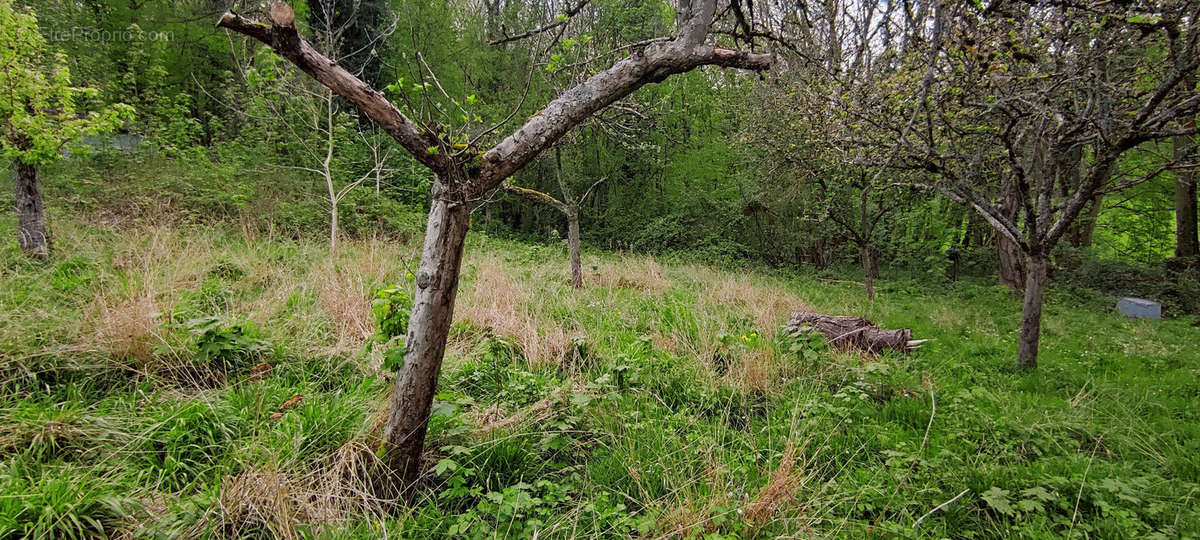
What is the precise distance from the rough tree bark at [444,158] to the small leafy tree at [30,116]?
16.0 ft

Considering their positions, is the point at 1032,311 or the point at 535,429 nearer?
the point at 535,429

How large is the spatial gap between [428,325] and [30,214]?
5991 millimetres

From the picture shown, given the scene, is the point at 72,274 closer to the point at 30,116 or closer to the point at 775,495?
the point at 30,116

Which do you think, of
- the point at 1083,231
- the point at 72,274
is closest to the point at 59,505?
the point at 72,274

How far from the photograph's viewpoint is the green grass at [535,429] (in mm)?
1860

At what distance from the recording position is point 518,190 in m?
2.56

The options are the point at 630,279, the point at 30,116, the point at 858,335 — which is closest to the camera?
the point at 30,116

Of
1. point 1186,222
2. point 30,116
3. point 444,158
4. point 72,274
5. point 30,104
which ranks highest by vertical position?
point 30,104

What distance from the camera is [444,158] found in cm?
174

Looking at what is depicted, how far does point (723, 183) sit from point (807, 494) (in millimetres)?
13274

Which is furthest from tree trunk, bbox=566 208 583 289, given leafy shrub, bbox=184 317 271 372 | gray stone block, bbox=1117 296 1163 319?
gray stone block, bbox=1117 296 1163 319

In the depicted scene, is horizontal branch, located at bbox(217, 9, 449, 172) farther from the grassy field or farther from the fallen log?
the fallen log

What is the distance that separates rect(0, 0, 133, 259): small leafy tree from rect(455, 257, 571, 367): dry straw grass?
413 centimetres

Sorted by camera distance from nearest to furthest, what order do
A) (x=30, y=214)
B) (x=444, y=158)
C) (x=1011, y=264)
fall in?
(x=444, y=158) → (x=30, y=214) → (x=1011, y=264)
